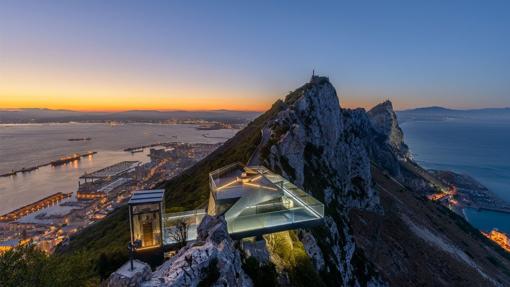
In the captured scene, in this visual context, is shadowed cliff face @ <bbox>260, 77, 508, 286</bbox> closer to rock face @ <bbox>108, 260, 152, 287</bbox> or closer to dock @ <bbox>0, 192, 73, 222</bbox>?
rock face @ <bbox>108, 260, 152, 287</bbox>

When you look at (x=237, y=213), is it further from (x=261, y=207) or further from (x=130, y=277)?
(x=130, y=277)

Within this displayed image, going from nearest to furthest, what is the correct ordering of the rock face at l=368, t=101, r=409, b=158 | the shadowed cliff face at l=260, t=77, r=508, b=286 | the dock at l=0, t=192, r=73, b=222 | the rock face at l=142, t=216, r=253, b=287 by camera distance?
the rock face at l=142, t=216, r=253, b=287 → the shadowed cliff face at l=260, t=77, r=508, b=286 → the dock at l=0, t=192, r=73, b=222 → the rock face at l=368, t=101, r=409, b=158

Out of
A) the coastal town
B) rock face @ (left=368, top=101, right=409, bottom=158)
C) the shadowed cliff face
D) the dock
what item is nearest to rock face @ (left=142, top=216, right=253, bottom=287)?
the shadowed cliff face

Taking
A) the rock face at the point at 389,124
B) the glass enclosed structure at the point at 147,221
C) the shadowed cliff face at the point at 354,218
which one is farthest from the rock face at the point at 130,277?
the rock face at the point at 389,124

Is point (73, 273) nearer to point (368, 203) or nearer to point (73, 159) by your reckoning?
point (368, 203)

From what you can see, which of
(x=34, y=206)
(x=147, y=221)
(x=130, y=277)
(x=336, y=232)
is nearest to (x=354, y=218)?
(x=336, y=232)

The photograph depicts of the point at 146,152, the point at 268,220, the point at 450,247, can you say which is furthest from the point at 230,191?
the point at 146,152
